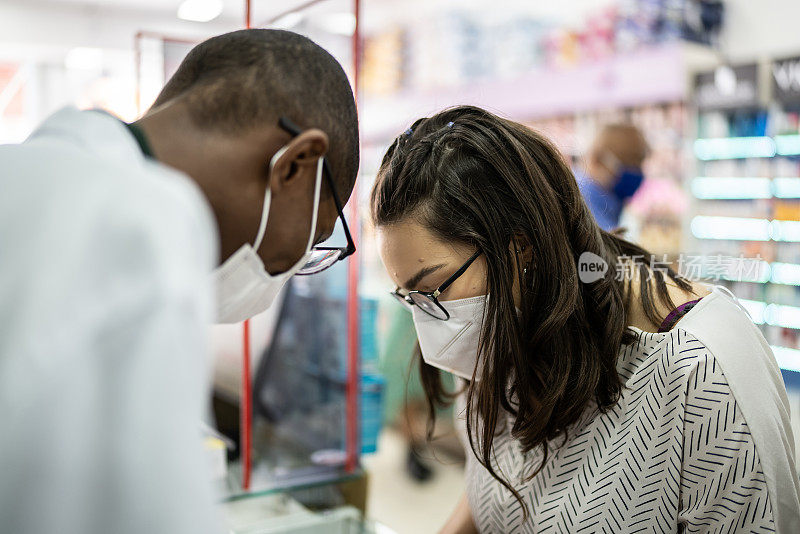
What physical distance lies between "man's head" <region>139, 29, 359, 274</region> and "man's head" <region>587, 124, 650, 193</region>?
3.34 metres

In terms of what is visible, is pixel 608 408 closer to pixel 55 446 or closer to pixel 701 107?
pixel 55 446

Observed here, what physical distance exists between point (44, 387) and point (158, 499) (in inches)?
5.0

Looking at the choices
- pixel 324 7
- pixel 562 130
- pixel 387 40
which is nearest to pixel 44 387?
pixel 324 7

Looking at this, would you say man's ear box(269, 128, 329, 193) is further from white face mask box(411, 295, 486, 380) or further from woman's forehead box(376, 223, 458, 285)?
white face mask box(411, 295, 486, 380)

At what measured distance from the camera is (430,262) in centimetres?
→ 134

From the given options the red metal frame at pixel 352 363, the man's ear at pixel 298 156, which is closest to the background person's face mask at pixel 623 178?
the red metal frame at pixel 352 363

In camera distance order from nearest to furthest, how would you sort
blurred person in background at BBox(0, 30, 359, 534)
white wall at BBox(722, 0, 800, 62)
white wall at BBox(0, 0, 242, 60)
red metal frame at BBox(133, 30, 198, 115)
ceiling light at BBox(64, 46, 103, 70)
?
blurred person in background at BBox(0, 30, 359, 534)
red metal frame at BBox(133, 30, 198, 115)
white wall at BBox(0, 0, 242, 60)
ceiling light at BBox(64, 46, 103, 70)
white wall at BBox(722, 0, 800, 62)

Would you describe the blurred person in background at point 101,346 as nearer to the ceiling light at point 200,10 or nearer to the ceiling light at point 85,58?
the ceiling light at point 200,10

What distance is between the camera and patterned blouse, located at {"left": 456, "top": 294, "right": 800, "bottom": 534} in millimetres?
1202

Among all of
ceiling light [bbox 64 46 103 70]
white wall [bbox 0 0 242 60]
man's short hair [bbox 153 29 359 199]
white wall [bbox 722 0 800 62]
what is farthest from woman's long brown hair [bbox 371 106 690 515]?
white wall [bbox 722 0 800 62]

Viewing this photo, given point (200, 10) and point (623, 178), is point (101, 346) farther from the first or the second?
point (623, 178)

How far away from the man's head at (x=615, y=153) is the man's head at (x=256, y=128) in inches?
132

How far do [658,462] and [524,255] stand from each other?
461mm

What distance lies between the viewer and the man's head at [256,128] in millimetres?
861
